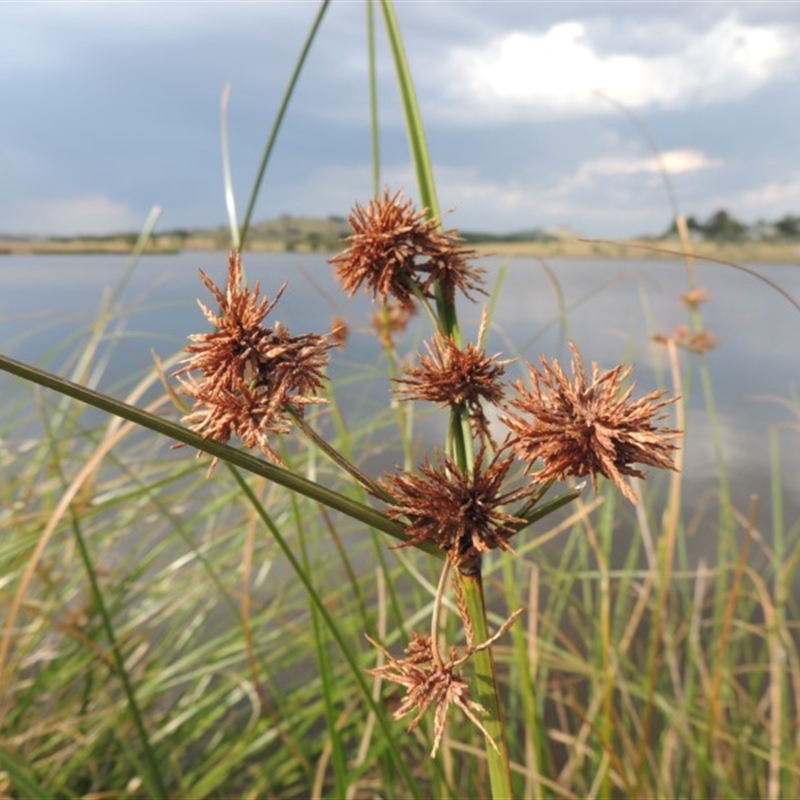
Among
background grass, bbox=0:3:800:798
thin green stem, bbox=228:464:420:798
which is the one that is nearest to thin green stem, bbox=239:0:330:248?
thin green stem, bbox=228:464:420:798

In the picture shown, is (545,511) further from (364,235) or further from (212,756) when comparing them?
(212,756)

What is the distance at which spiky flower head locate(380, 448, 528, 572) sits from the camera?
0.73ft

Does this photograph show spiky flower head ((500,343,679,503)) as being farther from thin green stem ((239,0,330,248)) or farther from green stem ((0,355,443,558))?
thin green stem ((239,0,330,248))

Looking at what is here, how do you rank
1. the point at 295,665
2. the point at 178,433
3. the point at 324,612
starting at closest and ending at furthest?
the point at 178,433 < the point at 324,612 < the point at 295,665

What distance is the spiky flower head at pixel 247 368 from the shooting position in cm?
22

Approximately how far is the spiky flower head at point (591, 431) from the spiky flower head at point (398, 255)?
7cm

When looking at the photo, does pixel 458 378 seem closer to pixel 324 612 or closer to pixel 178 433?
pixel 178 433

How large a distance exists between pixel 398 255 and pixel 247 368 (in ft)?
0.25

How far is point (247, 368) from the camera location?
224mm

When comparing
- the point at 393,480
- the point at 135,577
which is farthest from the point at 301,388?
the point at 135,577

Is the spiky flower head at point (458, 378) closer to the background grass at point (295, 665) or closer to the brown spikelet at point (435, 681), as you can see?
the brown spikelet at point (435, 681)

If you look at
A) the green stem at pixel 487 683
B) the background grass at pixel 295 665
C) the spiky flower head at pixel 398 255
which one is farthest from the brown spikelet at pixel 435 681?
the background grass at pixel 295 665

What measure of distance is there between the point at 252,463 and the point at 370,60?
0.46 metres

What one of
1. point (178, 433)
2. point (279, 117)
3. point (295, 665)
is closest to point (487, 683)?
point (178, 433)
